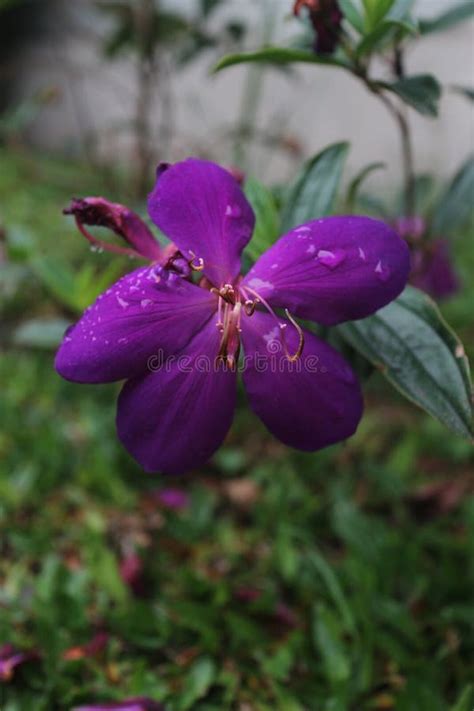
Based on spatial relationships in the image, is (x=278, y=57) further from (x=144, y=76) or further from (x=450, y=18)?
(x=144, y=76)

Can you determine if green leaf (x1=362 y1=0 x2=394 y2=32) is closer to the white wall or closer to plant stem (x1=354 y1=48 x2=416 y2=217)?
plant stem (x1=354 y1=48 x2=416 y2=217)

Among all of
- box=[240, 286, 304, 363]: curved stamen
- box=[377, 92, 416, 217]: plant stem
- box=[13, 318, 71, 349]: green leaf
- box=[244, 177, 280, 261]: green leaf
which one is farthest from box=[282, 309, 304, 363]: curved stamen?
box=[13, 318, 71, 349]: green leaf

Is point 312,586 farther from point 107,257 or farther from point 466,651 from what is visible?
point 107,257

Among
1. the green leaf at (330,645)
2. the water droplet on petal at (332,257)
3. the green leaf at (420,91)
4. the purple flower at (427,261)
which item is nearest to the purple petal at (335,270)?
the water droplet on petal at (332,257)

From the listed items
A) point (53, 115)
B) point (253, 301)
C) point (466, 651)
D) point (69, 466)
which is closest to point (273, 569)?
point (466, 651)

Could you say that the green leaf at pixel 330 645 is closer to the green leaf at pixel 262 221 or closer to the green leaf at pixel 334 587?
the green leaf at pixel 334 587

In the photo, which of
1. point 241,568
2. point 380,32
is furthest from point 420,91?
point 241,568
